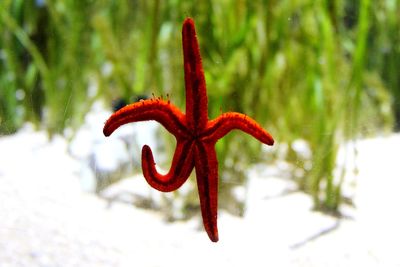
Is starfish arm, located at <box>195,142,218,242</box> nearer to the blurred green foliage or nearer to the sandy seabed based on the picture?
the sandy seabed

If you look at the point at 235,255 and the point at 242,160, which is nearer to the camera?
the point at 235,255

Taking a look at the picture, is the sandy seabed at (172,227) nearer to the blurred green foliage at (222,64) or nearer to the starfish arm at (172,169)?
the blurred green foliage at (222,64)

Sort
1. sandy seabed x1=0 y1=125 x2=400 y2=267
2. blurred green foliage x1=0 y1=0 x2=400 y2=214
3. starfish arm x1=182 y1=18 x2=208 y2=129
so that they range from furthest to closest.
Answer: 1. blurred green foliage x1=0 y1=0 x2=400 y2=214
2. sandy seabed x1=0 y1=125 x2=400 y2=267
3. starfish arm x1=182 y1=18 x2=208 y2=129

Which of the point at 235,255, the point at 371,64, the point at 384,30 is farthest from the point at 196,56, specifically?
the point at 371,64

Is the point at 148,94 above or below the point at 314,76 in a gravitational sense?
below

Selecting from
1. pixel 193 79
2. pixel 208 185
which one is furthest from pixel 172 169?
pixel 193 79

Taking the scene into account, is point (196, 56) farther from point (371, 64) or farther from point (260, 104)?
point (371, 64)

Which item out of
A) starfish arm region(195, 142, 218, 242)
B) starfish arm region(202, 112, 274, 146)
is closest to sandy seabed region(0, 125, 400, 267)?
starfish arm region(195, 142, 218, 242)

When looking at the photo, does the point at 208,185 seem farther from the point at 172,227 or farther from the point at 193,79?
the point at 172,227
